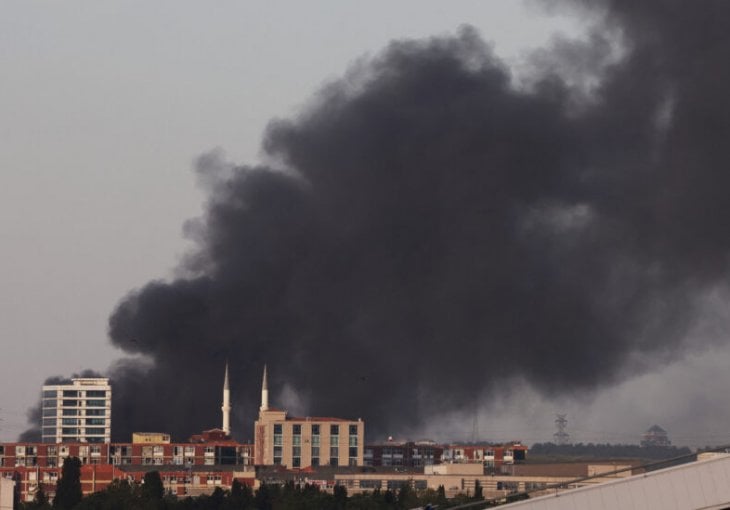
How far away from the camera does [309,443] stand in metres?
192

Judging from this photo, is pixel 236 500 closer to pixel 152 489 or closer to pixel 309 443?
pixel 152 489

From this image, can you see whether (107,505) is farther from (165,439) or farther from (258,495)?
(165,439)

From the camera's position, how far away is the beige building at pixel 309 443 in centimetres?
19100

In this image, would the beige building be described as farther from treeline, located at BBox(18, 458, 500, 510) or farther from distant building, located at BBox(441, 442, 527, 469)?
treeline, located at BBox(18, 458, 500, 510)

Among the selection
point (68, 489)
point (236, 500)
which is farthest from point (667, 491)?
point (68, 489)

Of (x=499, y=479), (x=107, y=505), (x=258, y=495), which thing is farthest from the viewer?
(x=499, y=479)

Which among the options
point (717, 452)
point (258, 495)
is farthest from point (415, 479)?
point (717, 452)

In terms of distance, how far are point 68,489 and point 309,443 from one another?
231 ft

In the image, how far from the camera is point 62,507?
386ft

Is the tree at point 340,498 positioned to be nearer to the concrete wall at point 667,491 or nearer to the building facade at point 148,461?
the building facade at point 148,461

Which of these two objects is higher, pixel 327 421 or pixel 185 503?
pixel 327 421

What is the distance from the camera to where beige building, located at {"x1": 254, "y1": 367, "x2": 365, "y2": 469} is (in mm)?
191000

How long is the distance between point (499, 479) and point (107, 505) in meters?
43.2

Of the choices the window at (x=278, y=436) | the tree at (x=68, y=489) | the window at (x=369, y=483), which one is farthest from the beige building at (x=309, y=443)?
the tree at (x=68, y=489)
